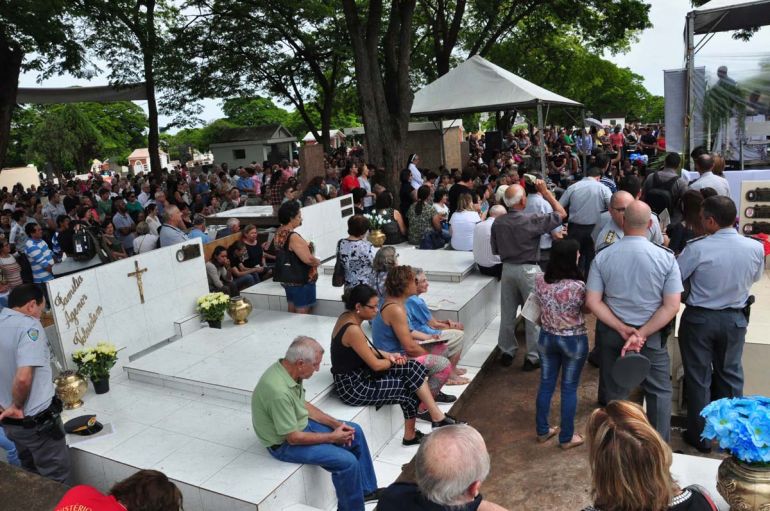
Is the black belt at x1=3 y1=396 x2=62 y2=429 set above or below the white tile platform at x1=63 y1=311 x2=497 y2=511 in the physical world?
above

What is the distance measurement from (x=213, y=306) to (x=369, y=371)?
2926 millimetres

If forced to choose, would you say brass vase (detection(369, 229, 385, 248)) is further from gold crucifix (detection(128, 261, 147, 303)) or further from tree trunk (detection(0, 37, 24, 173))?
tree trunk (detection(0, 37, 24, 173))

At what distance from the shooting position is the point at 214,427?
484cm

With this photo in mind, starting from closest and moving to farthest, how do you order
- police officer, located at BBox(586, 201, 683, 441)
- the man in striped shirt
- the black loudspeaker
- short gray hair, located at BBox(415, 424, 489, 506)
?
short gray hair, located at BBox(415, 424, 489, 506) < police officer, located at BBox(586, 201, 683, 441) < the man in striped shirt < the black loudspeaker

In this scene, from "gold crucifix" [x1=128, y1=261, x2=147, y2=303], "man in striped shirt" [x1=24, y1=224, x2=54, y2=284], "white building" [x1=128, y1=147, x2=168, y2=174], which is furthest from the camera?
"white building" [x1=128, y1=147, x2=168, y2=174]

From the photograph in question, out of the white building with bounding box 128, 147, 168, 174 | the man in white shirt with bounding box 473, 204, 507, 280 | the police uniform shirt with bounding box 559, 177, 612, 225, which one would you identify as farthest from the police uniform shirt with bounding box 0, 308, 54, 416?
the white building with bounding box 128, 147, 168, 174

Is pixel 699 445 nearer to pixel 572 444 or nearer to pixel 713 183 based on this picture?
pixel 572 444

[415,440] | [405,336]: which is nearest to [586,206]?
[405,336]

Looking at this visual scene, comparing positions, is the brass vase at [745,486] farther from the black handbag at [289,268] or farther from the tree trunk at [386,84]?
the tree trunk at [386,84]

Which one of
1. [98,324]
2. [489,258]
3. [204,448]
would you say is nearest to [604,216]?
[489,258]

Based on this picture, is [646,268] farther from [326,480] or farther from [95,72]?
[95,72]

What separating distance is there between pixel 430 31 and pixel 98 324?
2000 centimetres

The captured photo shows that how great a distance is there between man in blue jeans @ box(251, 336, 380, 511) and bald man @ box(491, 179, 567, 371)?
2664 millimetres

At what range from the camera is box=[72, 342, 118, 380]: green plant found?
5516 mm
